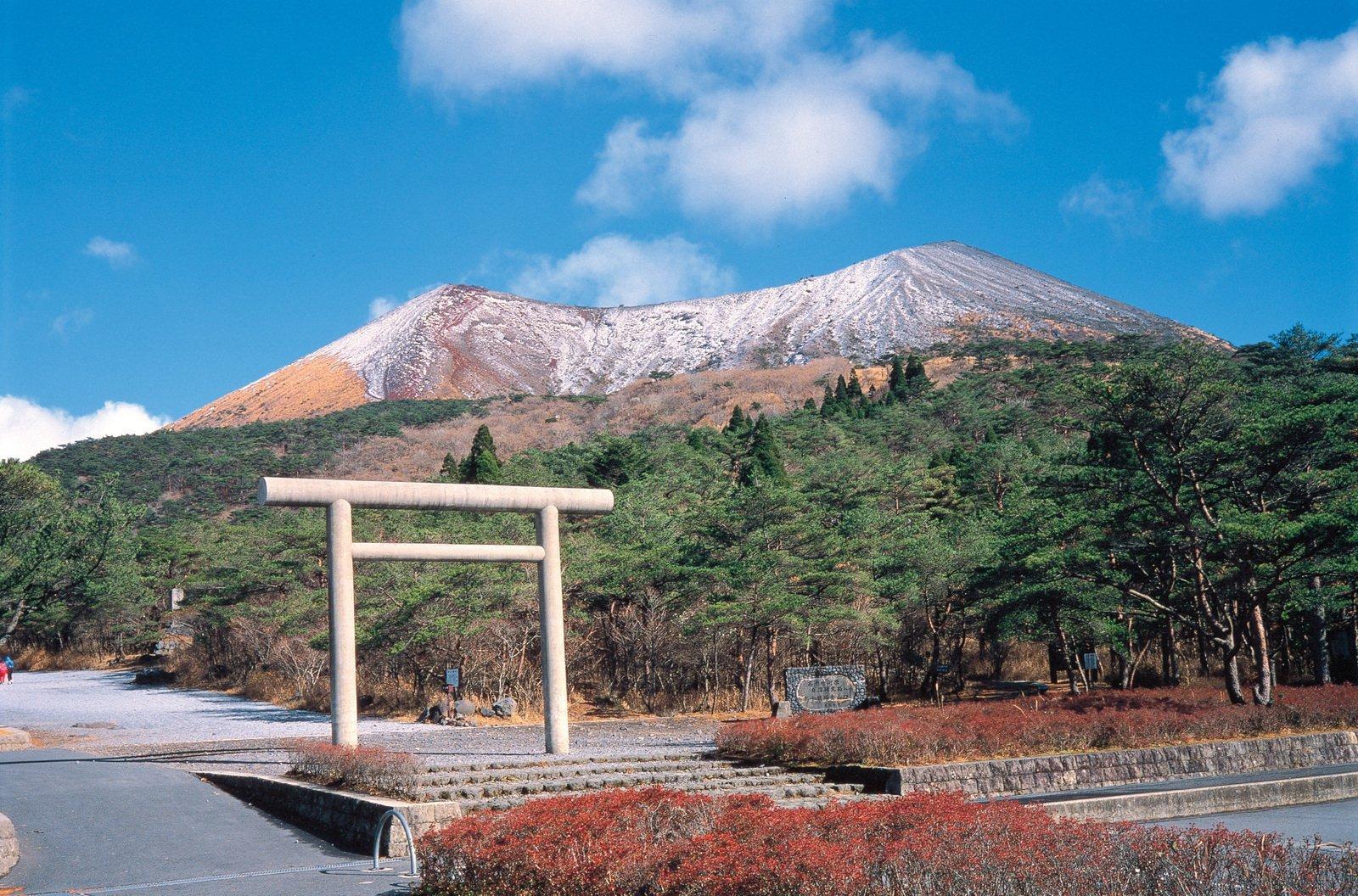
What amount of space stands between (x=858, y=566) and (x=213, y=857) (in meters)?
19.4

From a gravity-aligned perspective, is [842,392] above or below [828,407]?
above

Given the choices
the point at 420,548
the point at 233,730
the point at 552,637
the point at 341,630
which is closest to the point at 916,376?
the point at 233,730

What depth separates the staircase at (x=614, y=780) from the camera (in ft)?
37.5

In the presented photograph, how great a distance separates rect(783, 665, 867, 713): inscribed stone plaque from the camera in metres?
18.4

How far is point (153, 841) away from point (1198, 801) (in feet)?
34.5

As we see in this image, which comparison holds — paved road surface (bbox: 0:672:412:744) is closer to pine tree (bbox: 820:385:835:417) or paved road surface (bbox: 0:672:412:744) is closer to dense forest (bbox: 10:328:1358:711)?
dense forest (bbox: 10:328:1358:711)

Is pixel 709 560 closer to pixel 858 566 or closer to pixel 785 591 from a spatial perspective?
pixel 785 591

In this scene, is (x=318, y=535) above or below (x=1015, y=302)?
below

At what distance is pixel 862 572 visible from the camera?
82.4 ft

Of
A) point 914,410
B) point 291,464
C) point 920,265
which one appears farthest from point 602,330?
point 914,410

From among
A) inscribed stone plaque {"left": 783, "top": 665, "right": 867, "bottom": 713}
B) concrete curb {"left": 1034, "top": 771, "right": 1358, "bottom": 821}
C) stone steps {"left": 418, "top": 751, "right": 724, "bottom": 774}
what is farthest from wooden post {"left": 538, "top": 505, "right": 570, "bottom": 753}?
concrete curb {"left": 1034, "top": 771, "right": 1358, "bottom": 821}

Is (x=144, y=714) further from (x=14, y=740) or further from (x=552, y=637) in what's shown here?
(x=552, y=637)

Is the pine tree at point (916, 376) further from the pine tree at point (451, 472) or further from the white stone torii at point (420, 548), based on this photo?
the white stone torii at point (420, 548)

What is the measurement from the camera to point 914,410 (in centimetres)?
5638
